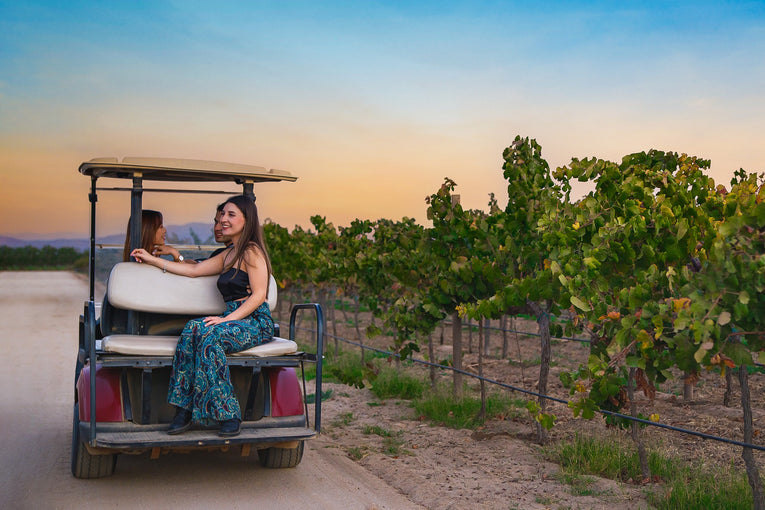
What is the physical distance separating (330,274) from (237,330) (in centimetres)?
856

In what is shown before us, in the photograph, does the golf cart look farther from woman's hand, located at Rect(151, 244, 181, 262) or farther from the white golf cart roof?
woman's hand, located at Rect(151, 244, 181, 262)

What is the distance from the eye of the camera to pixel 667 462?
20.5 ft

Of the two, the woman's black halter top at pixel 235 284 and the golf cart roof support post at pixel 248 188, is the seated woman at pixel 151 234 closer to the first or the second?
the golf cart roof support post at pixel 248 188

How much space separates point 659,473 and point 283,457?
3.02 metres

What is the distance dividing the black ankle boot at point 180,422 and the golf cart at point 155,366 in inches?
1.7

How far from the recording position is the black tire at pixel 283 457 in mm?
6023

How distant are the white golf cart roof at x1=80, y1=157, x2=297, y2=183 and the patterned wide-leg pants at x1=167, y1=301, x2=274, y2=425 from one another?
1430 millimetres

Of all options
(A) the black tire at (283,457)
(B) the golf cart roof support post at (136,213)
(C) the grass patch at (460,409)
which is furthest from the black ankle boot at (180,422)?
(C) the grass patch at (460,409)

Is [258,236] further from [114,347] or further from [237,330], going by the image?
[114,347]

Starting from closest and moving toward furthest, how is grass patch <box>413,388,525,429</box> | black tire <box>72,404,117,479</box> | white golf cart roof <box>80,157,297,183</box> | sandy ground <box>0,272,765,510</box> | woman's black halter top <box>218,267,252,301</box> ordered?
1. sandy ground <box>0,272,765,510</box>
2. black tire <box>72,404,117,479</box>
3. woman's black halter top <box>218,267,252,301</box>
4. white golf cart roof <box>80,157,297,183</box>
5. grass patch <box>413,388,525,429</box>

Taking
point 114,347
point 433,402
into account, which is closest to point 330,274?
point 433,402

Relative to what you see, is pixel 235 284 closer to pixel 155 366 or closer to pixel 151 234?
pixel 155 366

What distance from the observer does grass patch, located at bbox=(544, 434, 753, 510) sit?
17.1 ft

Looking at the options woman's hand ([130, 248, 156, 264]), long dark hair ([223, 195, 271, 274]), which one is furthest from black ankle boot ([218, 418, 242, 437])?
woman's hand ([130, 248, 156, 264])
